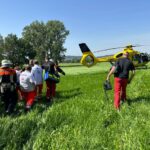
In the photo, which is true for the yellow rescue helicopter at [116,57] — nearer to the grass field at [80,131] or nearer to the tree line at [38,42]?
the grass field at [80,131]

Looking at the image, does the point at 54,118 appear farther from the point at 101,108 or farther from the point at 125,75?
the point at 125,75

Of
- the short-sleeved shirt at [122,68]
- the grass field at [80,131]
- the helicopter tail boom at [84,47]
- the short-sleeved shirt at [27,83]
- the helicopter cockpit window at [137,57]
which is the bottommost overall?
the grass field at [80,131]

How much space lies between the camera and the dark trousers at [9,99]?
10805mm

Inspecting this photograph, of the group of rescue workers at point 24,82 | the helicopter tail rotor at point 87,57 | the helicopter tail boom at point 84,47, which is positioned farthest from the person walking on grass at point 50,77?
the helicopter tail boom at point 84,47

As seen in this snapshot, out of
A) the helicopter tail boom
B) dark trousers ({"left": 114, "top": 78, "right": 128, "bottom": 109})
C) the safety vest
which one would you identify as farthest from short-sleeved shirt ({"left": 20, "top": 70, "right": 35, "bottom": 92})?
the helicopter tail boom

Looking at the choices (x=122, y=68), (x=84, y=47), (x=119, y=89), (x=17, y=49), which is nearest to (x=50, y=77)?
(x=122, y=68)

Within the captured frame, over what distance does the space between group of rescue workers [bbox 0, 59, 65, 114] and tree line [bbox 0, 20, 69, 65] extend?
80163 mm

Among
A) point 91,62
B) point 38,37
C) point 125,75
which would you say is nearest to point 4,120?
point 125,75

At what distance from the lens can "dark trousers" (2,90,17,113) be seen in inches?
425

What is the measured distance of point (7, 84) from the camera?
10680 millimetres

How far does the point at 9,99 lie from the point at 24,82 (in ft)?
3.50

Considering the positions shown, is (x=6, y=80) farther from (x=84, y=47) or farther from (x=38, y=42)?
(x=38, y=42)

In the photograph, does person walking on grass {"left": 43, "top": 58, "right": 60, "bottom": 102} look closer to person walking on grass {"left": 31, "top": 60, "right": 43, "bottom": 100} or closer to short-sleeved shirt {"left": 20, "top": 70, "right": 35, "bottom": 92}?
person walking on grass {"left": 31, "top": 60, "right": 43, "bottom": 100}

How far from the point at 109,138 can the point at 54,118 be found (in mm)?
2112
